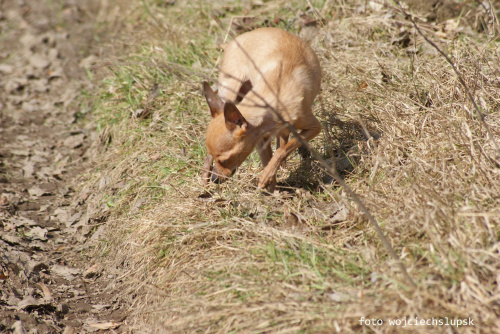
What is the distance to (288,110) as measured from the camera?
13.9ft

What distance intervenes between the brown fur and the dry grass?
0.91 feet

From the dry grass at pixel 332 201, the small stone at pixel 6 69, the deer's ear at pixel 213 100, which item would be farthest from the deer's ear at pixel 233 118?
the small stone at pixel 6 69

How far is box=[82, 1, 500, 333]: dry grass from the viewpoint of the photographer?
2.83 metres

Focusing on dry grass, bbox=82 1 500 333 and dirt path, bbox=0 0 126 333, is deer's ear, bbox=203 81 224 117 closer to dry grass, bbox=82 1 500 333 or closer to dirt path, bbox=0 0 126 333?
dry grass, bbox=82 1 500 333

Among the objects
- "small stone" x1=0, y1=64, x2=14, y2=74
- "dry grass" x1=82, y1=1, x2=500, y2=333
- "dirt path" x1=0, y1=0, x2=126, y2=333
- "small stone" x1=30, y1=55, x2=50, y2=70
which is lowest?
"small stone" x1=0, y1=64, x2=14, y2=74

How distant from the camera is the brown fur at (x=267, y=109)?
13.3ft

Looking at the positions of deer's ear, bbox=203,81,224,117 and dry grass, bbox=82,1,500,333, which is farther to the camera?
deer's ear, bbox=203,81,224,117

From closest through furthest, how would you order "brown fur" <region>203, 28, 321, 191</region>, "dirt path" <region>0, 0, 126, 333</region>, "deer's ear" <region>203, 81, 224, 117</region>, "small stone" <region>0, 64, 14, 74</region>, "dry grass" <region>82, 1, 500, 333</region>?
"dry grass" <region>82, 1, 500, 333</region> → "dirt path" <region>0, 0, 126, 333</region> → "brown fur" <region>203, 28, 321, 191</region> → "deer's ear" <region>203, 81, 224, 117</region> → "small stone" <region>0, 64, 14, 74</region>

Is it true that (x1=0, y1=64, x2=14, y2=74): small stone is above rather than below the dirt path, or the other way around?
below

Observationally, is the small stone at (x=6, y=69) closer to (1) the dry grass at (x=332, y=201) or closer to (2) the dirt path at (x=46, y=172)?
(2) the dirt path at (x=46, y=172)

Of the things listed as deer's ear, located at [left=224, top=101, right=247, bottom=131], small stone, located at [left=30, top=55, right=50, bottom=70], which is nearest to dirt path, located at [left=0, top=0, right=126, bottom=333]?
small stone, located at [left=30, top=55, right=50, bottom=70]

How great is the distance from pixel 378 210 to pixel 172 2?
230 inches

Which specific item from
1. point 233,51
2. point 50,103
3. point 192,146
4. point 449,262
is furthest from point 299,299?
point 50,103

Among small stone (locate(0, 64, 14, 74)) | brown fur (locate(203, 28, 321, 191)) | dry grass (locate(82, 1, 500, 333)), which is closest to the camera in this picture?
dry grass (locate(82, 1, 500, 333))
